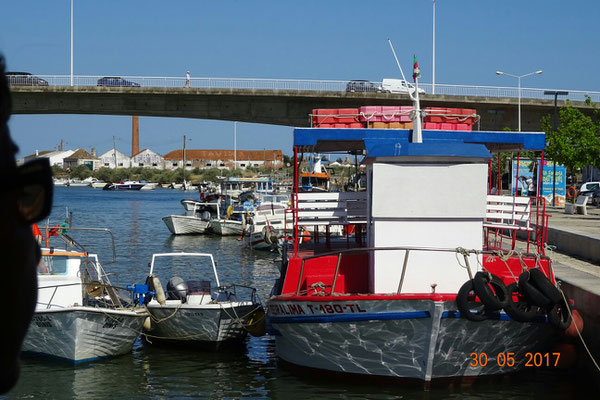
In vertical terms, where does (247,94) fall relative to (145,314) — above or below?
above

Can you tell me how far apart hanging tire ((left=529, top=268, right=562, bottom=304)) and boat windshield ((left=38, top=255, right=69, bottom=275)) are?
955cm

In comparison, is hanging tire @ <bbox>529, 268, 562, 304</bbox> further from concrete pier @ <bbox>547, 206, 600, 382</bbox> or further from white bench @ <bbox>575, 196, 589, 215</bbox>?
white bench @ <bbox>575, 196, 589, 215</bbox>

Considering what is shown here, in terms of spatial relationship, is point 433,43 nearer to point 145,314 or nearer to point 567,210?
point 567,210

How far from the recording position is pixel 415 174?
1278 centimetres

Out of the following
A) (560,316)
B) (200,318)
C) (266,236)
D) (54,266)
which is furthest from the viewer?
(266,236)

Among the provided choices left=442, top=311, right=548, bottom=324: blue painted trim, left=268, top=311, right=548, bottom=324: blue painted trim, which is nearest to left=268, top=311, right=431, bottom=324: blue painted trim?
left=268, top=311, right=548, bottom=324: blue painted trim

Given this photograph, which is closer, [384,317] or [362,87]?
[384,317]

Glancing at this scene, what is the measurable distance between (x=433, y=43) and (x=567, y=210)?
1409 cm

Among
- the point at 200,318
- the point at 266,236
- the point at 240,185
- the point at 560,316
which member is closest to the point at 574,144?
the point at 266,236

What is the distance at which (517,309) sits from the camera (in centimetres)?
1249

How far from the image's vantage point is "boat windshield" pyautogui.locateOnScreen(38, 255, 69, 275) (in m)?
16.7

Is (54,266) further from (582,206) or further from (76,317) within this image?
(582,206)

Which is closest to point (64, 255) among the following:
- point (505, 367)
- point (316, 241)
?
point (316, 241)

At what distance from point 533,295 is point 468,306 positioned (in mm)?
1142
